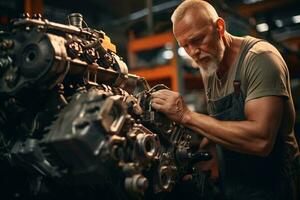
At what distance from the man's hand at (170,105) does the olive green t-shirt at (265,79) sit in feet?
1.03

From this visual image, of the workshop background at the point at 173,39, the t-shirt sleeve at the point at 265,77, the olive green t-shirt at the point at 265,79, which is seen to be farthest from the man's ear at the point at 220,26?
the workshop background at the point at 173,39

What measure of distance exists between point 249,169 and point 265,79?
0.49m

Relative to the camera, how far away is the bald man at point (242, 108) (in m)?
1.76

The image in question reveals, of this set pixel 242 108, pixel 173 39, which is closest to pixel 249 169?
pixel 242 108

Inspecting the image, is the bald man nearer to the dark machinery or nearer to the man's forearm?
the man's forearm

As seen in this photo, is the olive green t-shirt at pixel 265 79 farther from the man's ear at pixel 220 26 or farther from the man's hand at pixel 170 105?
the man's hand at pixel 170 105

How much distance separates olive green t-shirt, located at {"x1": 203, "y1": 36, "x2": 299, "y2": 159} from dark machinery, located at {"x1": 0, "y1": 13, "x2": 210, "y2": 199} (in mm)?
586

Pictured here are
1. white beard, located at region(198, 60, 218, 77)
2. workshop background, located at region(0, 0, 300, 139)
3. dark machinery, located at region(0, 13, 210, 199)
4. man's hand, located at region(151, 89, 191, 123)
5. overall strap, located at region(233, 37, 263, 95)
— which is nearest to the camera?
→ dark machinery, located at region(0, 13, 210, 199)

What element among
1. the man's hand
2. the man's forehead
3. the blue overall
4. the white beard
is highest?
the man's forehead

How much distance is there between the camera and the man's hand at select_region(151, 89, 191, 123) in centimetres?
175

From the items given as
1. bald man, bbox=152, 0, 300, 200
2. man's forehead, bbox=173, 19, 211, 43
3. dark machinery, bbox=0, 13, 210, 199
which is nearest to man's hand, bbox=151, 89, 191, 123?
bald man, bbox=152, 0, 300, 200

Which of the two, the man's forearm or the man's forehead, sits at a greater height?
the man's forehead

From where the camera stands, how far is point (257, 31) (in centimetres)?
349

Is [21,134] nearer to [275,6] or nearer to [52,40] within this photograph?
[52,40]
